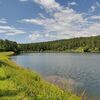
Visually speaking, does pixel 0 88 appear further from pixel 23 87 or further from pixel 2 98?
pixel 2 98

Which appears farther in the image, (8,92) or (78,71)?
(78,71)

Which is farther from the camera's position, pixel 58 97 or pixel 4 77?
pixel 4 77

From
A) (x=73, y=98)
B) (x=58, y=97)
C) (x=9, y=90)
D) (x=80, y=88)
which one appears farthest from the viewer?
(x=80, y=88)

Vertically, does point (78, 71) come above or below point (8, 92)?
below

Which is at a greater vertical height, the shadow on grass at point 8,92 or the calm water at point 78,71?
the shadow on grass at point 8,92

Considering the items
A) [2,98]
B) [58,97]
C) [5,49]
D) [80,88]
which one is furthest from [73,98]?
[5,49]

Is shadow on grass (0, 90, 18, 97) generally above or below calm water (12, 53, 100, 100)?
above

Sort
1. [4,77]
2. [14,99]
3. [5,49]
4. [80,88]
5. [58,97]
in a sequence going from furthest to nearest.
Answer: [5,49] < [80,88] < [4,77] < [58,97] < [14,99]

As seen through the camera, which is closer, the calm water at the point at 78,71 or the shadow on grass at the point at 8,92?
the shadow on grass at the point at 8,92

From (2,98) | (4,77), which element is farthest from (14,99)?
(4,77)

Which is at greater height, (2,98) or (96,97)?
(2,98)

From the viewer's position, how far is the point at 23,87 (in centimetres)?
1731

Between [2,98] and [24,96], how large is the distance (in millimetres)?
1420

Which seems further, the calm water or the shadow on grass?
the calm water
